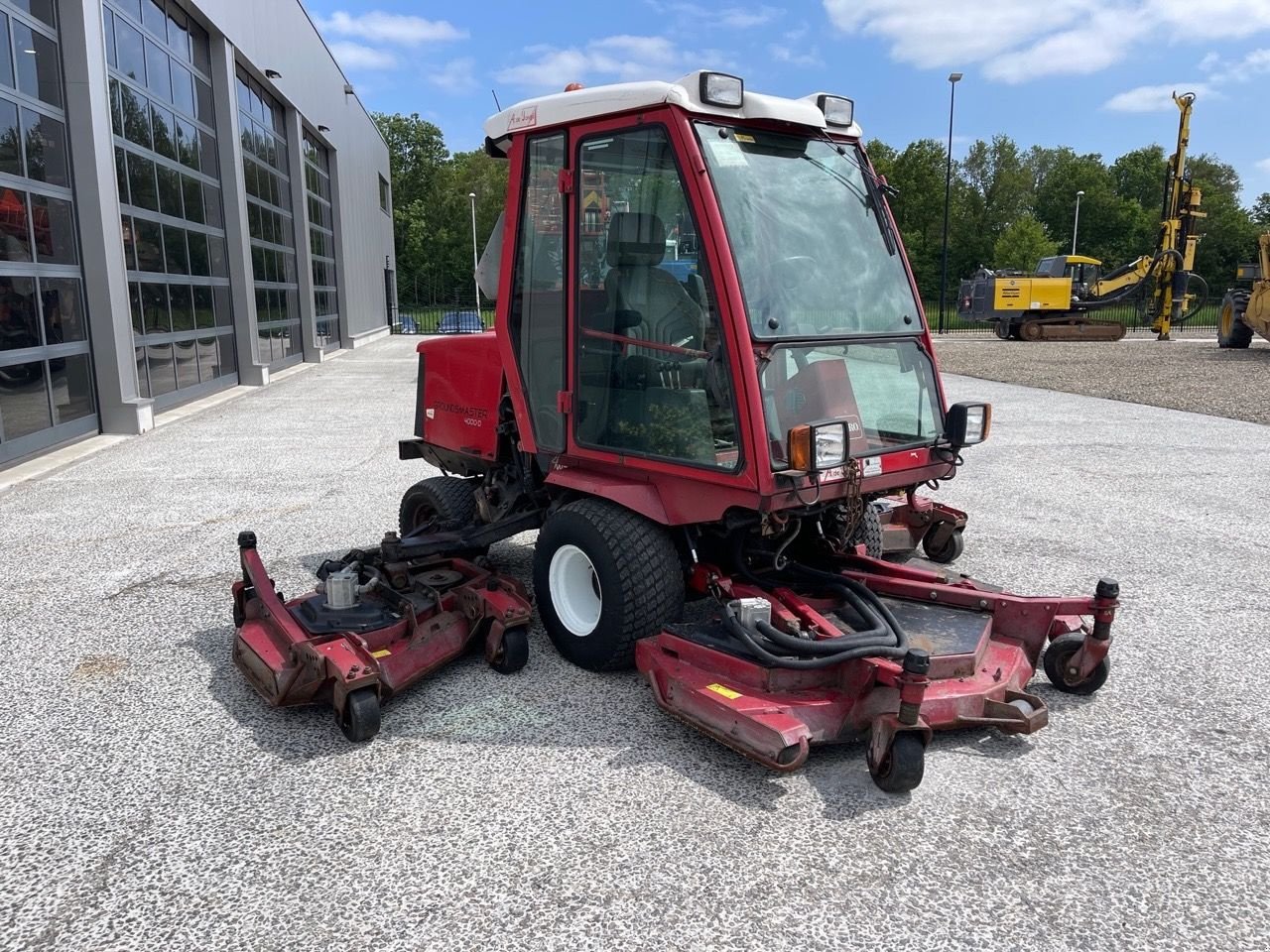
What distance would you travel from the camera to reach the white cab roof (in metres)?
3.54

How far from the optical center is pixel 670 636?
11.5 ft

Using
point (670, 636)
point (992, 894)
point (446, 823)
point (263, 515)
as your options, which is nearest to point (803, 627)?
point (670, 636)

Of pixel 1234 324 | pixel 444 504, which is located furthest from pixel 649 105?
pixel 1234 324

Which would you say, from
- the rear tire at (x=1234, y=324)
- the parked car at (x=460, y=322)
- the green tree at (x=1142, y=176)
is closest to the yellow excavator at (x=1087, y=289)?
the rear tire at (x=1234, y=324)

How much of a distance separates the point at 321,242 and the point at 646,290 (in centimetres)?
2216

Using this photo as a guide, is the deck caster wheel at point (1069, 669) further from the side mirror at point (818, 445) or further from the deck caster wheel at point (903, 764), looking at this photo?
the side mirror at point (818, 445)

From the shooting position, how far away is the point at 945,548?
560cm

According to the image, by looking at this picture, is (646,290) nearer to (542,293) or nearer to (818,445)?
(542,293)

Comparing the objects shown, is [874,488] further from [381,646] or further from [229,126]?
[229,126]

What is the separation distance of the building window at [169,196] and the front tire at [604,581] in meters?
9.16

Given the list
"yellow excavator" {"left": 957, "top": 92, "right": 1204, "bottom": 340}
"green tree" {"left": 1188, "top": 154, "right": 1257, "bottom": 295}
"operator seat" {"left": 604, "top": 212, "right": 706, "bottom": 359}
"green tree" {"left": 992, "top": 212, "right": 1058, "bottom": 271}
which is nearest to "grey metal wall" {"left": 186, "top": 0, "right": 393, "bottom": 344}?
"operator seat" {"left": 604, "top": 212, "right": 706, "bottom": 359}

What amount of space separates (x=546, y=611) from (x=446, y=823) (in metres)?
1.33

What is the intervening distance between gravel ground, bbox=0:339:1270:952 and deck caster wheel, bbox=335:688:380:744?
68 millimetres

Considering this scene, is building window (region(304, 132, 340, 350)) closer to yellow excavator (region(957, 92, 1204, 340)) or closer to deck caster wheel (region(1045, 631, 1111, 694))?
deck caster wheel (region(1045, 631, 1111, 694))
